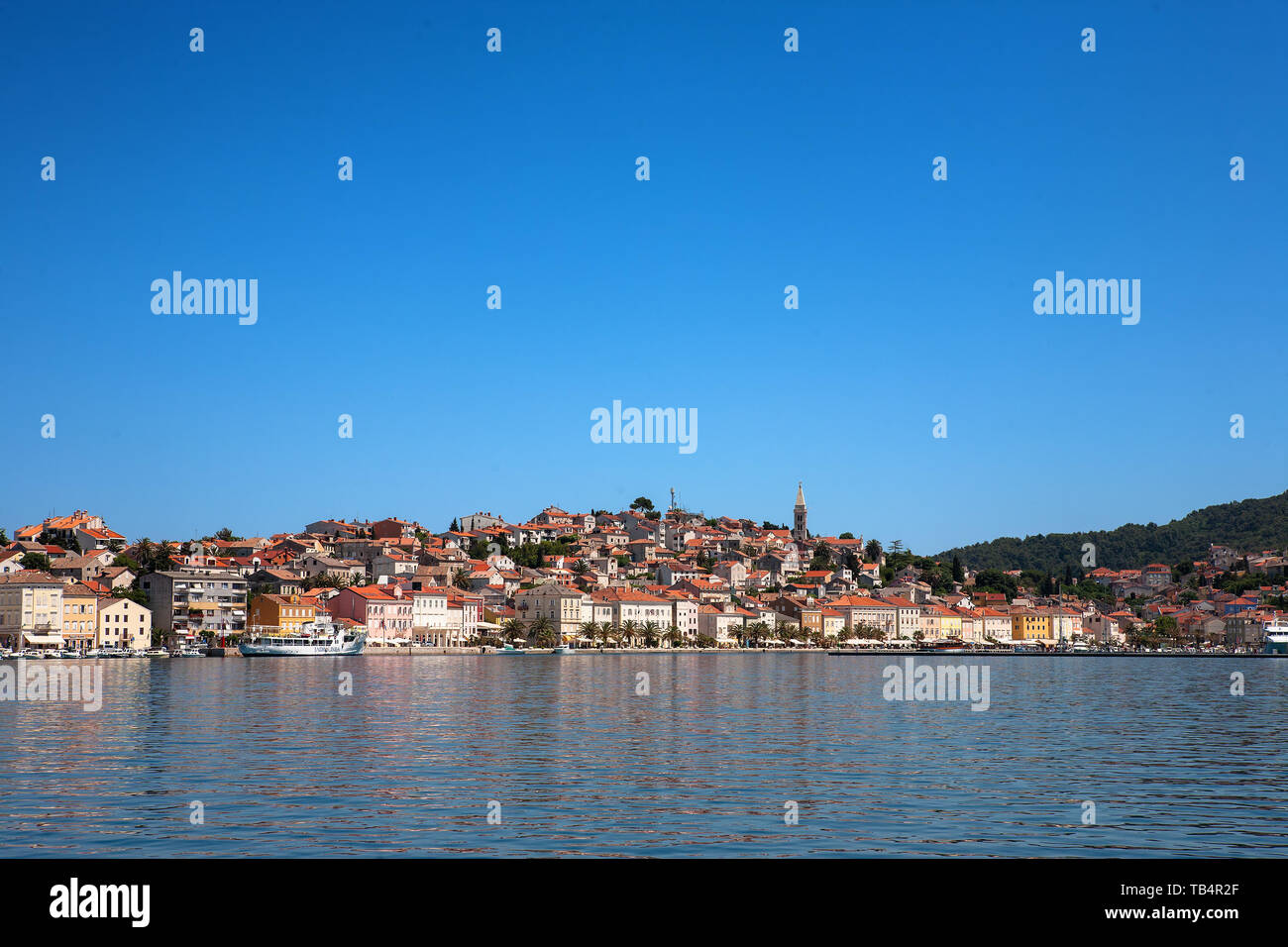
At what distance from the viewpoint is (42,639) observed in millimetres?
92000

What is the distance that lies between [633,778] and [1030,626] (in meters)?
157

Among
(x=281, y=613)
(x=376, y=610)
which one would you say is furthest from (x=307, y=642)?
(x=376, y=610)

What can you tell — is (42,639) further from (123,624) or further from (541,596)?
(541,596)

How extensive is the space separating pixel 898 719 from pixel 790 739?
8.58 m

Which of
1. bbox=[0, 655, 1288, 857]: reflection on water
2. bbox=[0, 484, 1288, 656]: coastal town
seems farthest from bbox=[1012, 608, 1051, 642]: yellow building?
bbox=[0, 655, 1288, 857]: reflection on water

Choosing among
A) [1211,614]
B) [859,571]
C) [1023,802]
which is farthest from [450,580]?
[1023,802]

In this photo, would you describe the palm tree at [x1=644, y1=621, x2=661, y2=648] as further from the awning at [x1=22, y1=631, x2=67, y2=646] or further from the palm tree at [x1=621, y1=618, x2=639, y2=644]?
the awning at [x1=22, y1=631, x2=67, y2=646]

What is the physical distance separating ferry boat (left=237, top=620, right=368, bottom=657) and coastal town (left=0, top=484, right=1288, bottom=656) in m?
2.72

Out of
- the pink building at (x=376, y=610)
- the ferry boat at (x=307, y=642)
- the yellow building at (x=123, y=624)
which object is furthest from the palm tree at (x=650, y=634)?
the yellow building at (x=123, y=624)

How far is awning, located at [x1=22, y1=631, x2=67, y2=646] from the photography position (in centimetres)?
9175
